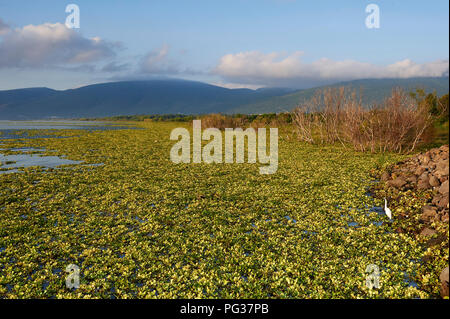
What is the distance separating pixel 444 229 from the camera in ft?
35.7

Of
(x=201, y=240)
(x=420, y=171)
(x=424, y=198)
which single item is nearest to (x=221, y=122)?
(x=420, y=171)

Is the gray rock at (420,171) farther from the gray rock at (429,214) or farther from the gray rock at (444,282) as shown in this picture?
the gray rock at (444,282)

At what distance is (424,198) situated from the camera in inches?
593

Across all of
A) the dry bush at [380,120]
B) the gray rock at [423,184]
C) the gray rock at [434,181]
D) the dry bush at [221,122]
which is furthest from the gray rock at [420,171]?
the dry bush at [221,122]

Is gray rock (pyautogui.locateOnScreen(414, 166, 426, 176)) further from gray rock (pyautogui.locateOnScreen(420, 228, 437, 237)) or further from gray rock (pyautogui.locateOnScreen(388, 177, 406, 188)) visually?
gray rock (pyautogui.locateOnScreen(420, 228, 437, 237))

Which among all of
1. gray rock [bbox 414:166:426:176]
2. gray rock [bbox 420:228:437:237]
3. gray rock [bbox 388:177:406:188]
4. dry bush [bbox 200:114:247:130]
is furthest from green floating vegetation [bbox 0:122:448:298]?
dry bush [bbox 200:114:247:130]

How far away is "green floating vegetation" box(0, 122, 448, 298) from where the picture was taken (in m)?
8.08

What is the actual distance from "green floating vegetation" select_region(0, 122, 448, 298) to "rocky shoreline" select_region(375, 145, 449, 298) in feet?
2.02

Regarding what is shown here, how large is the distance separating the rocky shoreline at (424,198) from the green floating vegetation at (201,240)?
617mm

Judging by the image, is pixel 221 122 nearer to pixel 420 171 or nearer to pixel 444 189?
pixel 420 171

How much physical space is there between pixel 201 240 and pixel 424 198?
12.8 m
